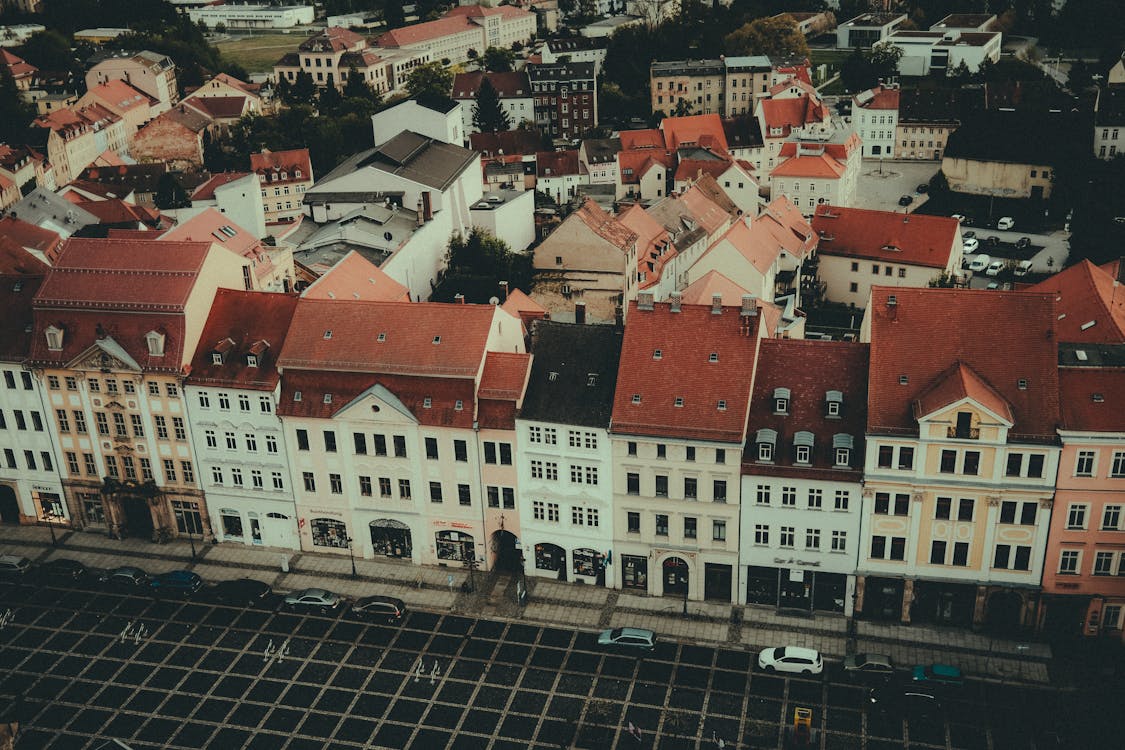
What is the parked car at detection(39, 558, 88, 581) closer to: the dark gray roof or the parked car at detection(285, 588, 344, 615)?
the parked car at detection(285, 588, 344, 615)

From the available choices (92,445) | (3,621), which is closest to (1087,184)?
(92,445)

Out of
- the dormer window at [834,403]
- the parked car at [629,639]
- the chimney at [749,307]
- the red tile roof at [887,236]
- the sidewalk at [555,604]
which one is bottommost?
the sidewalk at [555,604]

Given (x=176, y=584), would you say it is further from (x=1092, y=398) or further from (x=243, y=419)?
(x=1092, y=398)

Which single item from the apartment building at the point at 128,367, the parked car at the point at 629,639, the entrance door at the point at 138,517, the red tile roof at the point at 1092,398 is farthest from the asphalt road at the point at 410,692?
the red tile roof at the point at 1092,398

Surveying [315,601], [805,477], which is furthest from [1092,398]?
[315,601]

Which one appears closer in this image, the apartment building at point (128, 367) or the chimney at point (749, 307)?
the chimney at point (749, 307)

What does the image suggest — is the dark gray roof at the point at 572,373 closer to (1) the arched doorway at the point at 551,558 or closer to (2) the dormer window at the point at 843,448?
(1) the arched doorway at the point at 551,558
